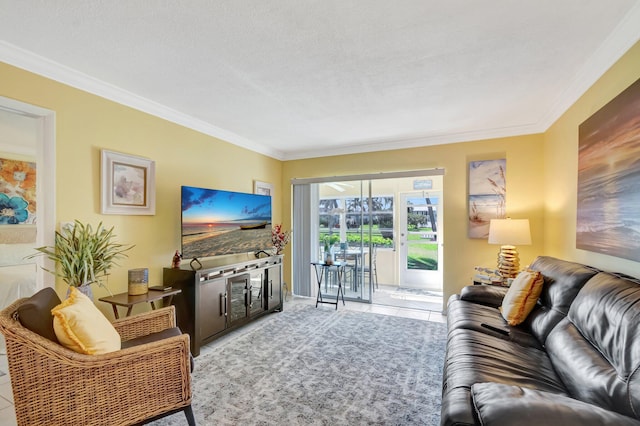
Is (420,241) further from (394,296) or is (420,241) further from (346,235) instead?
(346,235)

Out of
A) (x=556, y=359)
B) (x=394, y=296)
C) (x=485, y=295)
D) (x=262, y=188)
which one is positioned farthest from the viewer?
(x=394, y=296)

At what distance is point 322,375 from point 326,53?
2.52 metres

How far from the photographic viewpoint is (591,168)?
2.33m

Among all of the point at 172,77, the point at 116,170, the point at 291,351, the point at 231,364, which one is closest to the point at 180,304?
the point at 231,364

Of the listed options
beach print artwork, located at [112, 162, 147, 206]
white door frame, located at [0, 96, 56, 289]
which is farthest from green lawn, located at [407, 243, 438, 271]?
white door frame, located at [0, 96, 56, 289]

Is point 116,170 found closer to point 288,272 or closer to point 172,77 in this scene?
point 172,77

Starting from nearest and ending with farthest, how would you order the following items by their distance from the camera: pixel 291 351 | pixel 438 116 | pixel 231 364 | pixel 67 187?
pixel 67 187 < pixel 231 364 < pixel 291 351 < pixel 438 116

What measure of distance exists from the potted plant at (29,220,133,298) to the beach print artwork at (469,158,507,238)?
412 cm

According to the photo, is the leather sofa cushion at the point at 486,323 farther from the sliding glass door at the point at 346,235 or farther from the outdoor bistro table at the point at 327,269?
the sliding glass door at the point at 346,235

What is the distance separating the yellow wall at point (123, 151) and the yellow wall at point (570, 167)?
12.6 feet

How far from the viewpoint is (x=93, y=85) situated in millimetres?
2566

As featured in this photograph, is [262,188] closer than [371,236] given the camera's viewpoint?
Yes

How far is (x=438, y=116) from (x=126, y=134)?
3.27 meters

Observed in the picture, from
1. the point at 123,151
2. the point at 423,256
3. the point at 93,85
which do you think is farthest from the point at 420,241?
the point at 93,85
